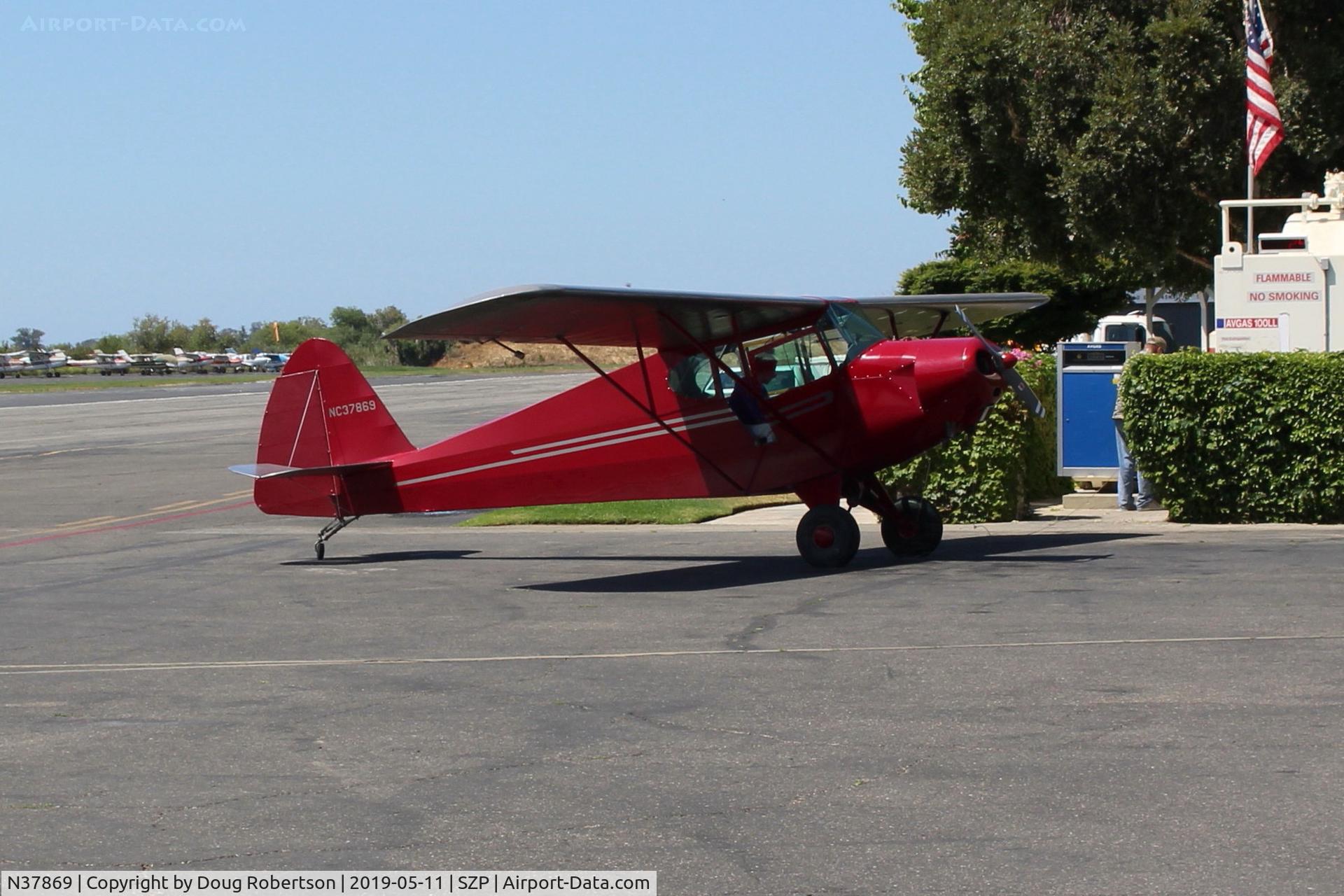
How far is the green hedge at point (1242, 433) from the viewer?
563 inches

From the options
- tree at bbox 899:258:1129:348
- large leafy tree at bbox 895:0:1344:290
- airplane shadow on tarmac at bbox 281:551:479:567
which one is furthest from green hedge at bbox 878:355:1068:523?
tree at bbox 899:258:1129:348

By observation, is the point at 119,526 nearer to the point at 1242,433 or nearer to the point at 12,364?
the point at 1242,433

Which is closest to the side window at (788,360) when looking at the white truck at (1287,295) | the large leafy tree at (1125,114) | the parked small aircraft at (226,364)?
the white truck at (1287,295)

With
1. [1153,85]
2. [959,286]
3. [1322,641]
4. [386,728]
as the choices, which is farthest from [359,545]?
[959,286]

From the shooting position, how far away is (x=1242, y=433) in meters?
14.5

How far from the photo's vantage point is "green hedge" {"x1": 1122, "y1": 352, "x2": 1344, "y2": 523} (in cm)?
1430

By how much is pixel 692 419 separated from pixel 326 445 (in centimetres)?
369

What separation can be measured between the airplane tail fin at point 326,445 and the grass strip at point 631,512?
293 cm

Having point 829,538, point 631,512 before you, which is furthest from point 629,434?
point 631,512

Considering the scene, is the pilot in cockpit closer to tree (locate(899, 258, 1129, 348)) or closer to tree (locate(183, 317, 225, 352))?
tree (locate(899, 258, 1129, 348))

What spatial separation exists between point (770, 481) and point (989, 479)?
3.35m

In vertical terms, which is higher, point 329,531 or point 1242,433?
point 1242,433

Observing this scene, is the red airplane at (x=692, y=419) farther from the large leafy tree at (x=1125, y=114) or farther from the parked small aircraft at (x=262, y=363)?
the parked small aircraft at (x=262, y=363)

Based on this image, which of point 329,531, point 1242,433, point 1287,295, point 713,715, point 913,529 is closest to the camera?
point 713,715
